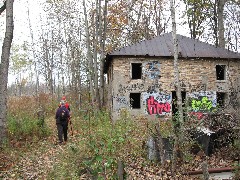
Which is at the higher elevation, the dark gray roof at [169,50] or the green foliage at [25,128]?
the dark gray roof at [169,50]

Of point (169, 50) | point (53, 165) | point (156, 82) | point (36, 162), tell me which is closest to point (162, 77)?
point (156, 82)

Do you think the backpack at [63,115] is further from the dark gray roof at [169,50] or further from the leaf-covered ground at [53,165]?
the dark gray roof at [169,50]

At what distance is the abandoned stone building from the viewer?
712 inches

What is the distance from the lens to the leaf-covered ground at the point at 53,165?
7.74 m

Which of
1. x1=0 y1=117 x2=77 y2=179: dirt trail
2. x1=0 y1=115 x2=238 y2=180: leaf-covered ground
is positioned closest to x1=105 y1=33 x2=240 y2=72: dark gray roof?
x1=0 y1=117 x2=77 y2=179: dirt trail

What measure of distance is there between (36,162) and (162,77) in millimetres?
11488

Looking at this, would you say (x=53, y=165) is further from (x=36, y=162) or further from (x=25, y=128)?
(x=25, y=128)

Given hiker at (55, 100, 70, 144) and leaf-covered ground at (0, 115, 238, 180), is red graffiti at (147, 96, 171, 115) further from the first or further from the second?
leaf-covered ground at (0, 115, 238, 180)

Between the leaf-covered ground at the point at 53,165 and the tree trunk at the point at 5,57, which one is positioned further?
the tree trunk at the point at 5,57

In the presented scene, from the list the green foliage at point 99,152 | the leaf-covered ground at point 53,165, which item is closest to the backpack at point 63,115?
the green foliage at point 99,152

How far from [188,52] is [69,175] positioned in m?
14.4

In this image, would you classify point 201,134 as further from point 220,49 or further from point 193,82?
point 220,49

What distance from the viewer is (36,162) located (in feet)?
29.1

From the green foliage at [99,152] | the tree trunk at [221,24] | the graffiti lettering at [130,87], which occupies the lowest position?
the green foliage at [99,152]
